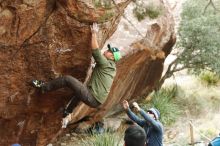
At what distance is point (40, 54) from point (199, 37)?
8.14m

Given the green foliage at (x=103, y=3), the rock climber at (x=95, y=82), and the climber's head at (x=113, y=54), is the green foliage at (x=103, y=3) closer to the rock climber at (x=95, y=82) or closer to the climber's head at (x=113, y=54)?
the rock climber at (x=95, y=82)

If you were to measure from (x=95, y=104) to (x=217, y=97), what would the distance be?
30.6ft

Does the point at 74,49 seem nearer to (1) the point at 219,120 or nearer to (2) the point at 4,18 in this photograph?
(2) the point at 4,18

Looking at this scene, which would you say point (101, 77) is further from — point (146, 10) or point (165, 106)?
point (165, 106)

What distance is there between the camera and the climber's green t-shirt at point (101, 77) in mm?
8406

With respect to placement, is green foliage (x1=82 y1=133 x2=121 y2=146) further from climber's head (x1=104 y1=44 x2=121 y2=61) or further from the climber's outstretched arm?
the climber's outstretched arm

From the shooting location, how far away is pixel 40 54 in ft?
28.7

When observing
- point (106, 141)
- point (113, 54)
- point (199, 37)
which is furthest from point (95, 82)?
point (199, 37)

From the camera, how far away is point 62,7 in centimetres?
823

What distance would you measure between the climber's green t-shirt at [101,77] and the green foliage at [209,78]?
33.7 feet

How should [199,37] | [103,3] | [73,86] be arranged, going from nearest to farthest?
1. [103,3]
2. [73,86]
3. [199,37]

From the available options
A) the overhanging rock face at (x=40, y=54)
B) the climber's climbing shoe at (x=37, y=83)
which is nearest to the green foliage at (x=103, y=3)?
the overhanging rock face at (x=40, y=54)

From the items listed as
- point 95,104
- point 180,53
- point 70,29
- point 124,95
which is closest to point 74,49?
point 70,29

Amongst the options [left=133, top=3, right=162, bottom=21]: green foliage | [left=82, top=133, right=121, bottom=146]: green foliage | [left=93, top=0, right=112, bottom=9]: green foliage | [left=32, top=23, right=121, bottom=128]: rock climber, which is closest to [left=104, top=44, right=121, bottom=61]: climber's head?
[left=32, top=23, right=121, bottom=128]: rock climber
